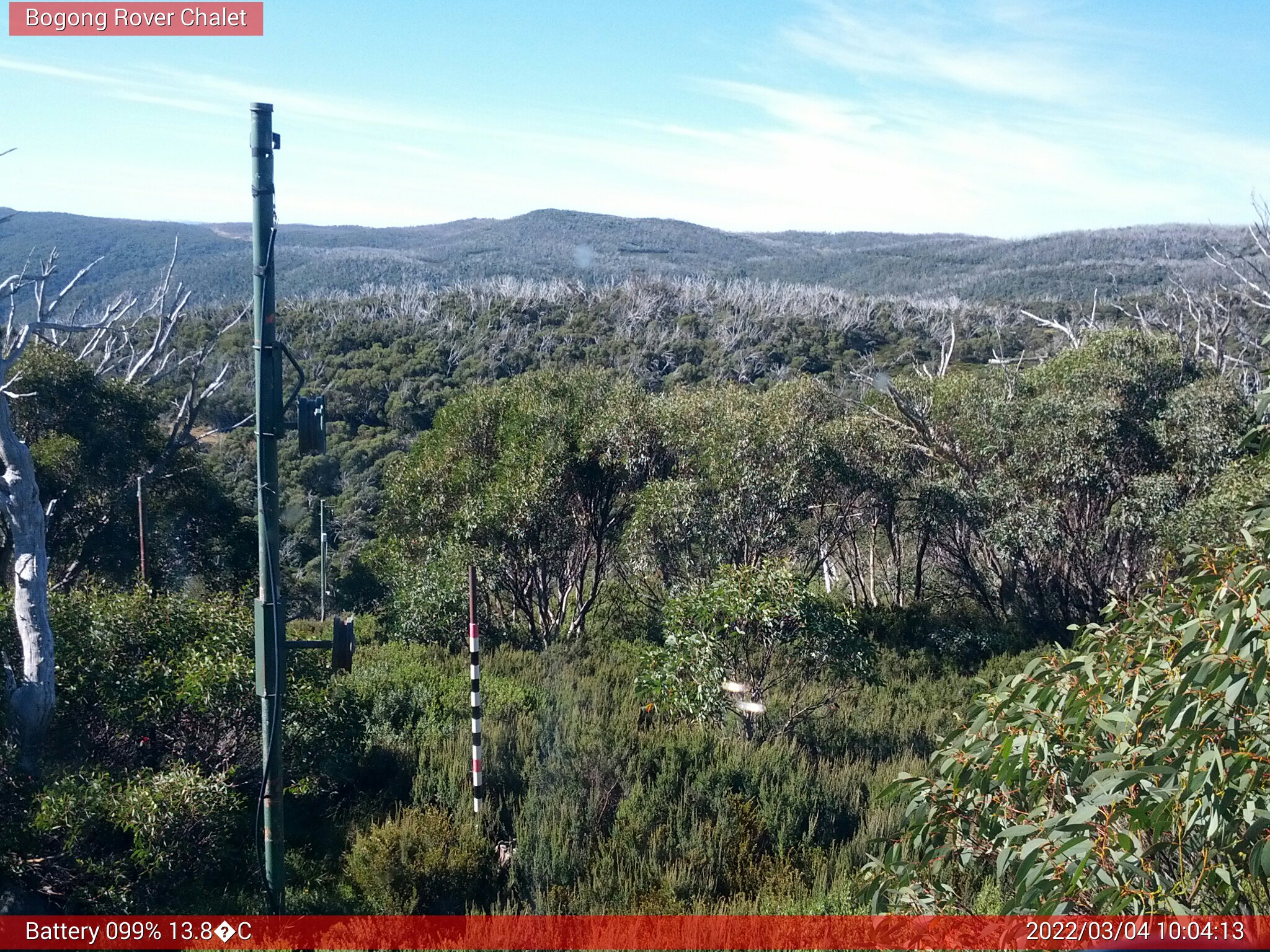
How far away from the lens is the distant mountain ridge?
2114 inches

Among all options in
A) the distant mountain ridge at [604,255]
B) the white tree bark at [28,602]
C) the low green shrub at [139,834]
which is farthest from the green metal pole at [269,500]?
the distant mountain ridge at [604,255]

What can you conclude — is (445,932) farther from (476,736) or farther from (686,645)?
(686,645)

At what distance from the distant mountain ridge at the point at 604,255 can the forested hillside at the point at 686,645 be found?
29.7 m

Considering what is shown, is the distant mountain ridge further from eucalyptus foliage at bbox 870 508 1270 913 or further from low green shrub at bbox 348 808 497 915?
eucalyptus foliage at bbox 870 508 1270 913

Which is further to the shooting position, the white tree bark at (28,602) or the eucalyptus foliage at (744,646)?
the eucalyptus foliage at (744,646)

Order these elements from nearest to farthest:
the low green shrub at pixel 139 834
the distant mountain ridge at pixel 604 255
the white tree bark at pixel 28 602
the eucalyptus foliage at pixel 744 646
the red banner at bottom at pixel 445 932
→ the red banner at bottom at pixel 445 932, the low green shrub at pixel 139 834, the white tree bark at pixel 28 602, the eucalyptus foliage at pixel 744 646, the distant mountain ridge at pixel 604 255

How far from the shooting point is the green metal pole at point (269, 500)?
16.8 ft

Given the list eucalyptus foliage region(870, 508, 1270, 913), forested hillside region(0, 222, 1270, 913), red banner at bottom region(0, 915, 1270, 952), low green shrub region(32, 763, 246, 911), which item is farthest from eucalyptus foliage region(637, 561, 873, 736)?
eucalyptus foliage region(870, 508, 1270, 913)

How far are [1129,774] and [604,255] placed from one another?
6860cm

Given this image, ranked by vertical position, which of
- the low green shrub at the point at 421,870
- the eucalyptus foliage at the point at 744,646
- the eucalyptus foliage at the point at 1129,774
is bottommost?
the low green shrub at the point at 421,870

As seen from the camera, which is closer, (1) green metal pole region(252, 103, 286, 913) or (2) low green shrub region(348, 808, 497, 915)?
(1) green metal pole region(252, 103, 286, 913)

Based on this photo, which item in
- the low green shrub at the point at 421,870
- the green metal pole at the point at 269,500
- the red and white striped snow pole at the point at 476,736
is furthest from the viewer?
the red and white striped snow pole at the point at 476,736

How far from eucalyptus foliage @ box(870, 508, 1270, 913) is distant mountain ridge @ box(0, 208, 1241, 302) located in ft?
137

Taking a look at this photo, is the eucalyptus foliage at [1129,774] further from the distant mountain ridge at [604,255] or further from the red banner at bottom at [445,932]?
the distant mountain ridge at [604,255]
